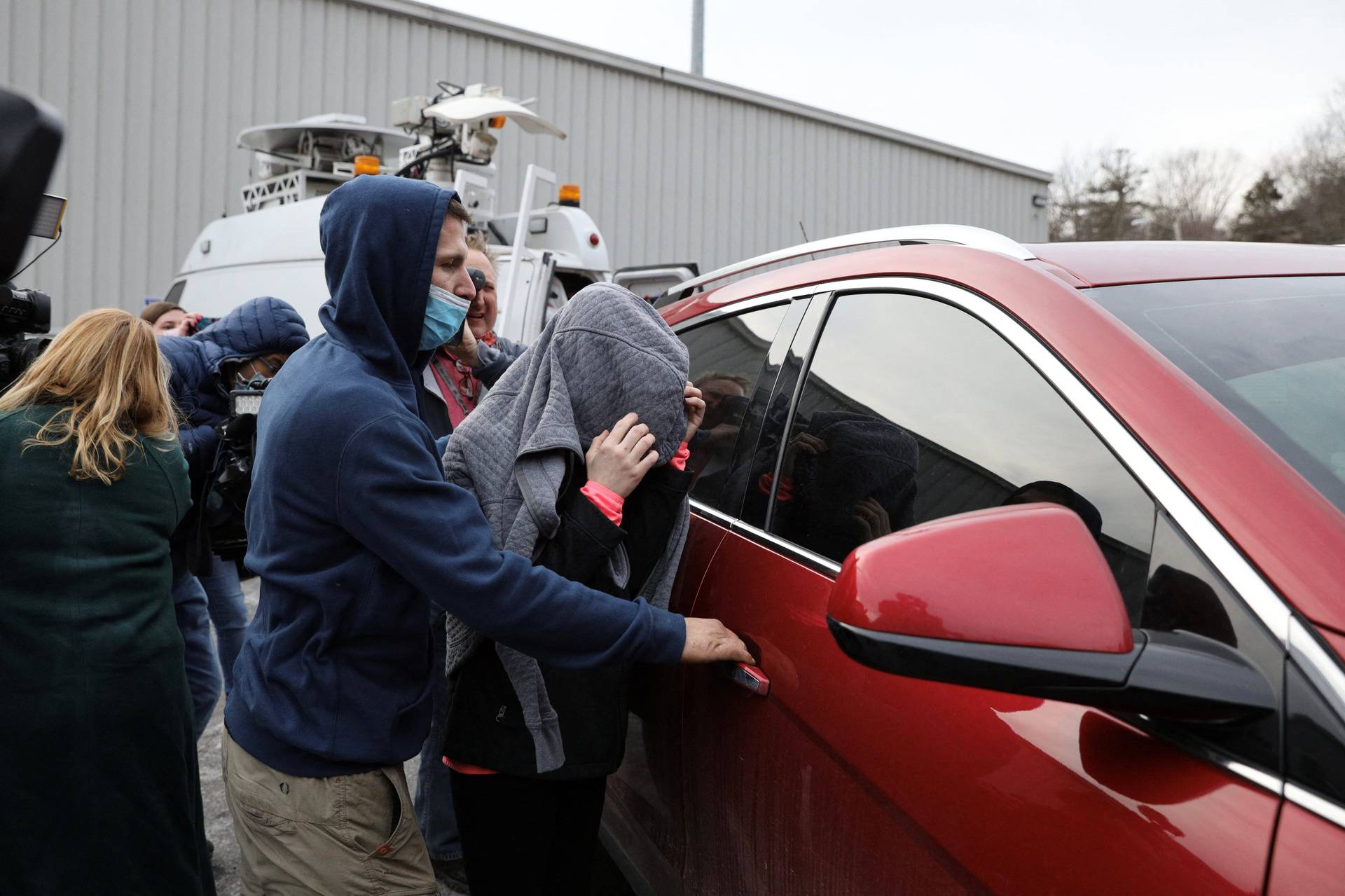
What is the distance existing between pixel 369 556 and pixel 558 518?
0.31m

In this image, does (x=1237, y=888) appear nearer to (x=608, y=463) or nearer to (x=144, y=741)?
(x=608, y=463)

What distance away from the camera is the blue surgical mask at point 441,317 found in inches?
70.4

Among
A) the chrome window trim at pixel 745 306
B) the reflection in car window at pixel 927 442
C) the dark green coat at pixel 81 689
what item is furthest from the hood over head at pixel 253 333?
the reflection in car window at pixel 927 442

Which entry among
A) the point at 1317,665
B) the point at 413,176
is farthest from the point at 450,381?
the point at 413,176

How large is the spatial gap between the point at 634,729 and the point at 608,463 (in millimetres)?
665

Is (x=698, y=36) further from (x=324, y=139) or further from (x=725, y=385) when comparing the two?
(x=725, y=385)

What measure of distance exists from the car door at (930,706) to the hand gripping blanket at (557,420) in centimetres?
26

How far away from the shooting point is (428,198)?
1.67 meters

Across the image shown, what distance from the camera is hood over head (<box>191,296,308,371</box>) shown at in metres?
3.35

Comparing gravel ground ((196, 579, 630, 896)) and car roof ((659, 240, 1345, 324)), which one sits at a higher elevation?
car roof ((659, 240, 1345, 324))

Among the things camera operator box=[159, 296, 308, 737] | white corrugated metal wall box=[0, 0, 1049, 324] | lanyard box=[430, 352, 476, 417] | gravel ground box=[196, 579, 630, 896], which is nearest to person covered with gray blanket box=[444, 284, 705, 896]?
gravel ground box=[196, 579, 630, 896]

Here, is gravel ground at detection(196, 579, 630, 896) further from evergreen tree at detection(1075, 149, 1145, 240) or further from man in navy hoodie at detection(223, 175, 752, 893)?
evergreen tree at detection(1075, 149, 1145, 240)

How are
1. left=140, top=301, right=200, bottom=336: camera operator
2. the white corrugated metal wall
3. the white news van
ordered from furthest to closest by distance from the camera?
the white corrugated metal wall → the white news van → left=140, top=301, right=200, bottom=336: camera operator

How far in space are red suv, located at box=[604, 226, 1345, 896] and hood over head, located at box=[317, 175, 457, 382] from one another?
0.68m
